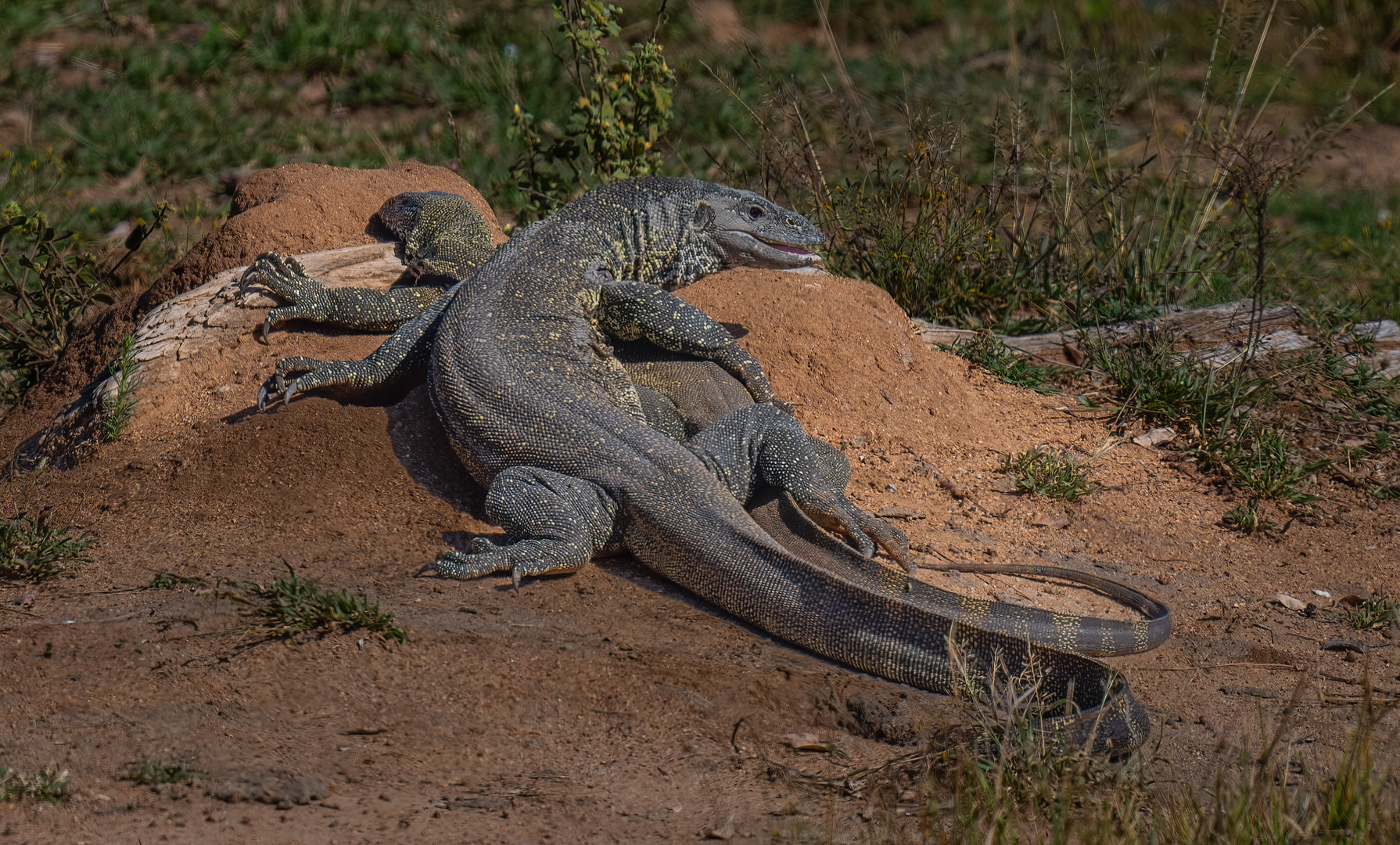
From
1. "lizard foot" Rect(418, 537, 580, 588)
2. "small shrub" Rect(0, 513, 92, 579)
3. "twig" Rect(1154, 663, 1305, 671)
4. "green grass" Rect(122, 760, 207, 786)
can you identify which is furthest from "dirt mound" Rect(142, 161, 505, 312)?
"twig" Rect(1154, 663, 1305, 671)

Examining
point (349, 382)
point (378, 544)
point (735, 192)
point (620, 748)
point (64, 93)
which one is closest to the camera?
point (620, 748)

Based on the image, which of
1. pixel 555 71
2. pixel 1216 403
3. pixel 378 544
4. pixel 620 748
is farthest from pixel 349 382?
pixel 555 71

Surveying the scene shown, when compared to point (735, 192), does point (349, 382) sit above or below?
below

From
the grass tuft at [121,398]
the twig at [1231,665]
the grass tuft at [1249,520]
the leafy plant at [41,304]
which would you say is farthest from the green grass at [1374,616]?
the leafy plant at [41,304]

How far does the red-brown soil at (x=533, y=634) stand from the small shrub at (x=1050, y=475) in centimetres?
8

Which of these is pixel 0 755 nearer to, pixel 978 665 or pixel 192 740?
pixel 192 740

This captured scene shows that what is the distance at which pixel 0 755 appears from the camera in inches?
137

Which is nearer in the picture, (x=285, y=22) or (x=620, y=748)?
(x=620, y=748)

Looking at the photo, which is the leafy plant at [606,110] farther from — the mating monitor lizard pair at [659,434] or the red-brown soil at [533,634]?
the red-brown soil at [533,634]

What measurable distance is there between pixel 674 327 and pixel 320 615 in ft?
7.65

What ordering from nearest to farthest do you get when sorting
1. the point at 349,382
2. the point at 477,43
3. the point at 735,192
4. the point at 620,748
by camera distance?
the point at 620,748 < the point at 349,382 < the point at 735,192 < the point at 477,43

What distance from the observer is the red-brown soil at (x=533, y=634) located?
347cm

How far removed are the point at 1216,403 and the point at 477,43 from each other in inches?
321

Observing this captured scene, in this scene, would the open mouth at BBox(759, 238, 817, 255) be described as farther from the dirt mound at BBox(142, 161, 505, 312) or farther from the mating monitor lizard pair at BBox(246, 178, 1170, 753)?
the dirt mound at BBox(142, 161, 505, 312)
